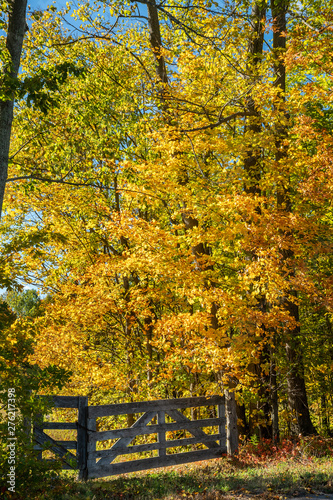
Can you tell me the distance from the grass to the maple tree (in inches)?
71.5

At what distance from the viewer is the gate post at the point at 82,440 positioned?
282 inches

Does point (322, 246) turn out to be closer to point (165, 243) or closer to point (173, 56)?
point (165, 243)

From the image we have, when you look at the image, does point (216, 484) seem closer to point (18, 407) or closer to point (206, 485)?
point (206, 485)

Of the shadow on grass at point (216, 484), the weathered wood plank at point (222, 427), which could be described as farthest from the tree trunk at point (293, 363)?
the shadow on grass at point (216, 484)

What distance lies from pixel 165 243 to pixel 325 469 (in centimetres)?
578

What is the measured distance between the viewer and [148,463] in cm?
788

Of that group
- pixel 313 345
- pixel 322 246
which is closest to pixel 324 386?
pixel 313 345

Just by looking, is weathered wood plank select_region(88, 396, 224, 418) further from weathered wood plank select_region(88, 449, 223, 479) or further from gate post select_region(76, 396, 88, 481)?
weathered wood plank select_region(88, 449, 223, 479)

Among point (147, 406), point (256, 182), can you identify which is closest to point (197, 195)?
point (256, 182)

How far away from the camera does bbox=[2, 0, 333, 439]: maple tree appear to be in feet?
29.8

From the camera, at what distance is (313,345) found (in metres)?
12.0

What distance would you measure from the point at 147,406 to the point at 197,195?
475cm

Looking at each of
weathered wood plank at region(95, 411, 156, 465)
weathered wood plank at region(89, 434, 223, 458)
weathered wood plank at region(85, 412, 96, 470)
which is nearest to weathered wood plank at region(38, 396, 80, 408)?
weathered wood plank at region(85, 412, 96, 470)

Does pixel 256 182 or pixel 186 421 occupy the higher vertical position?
pixel 256 182
